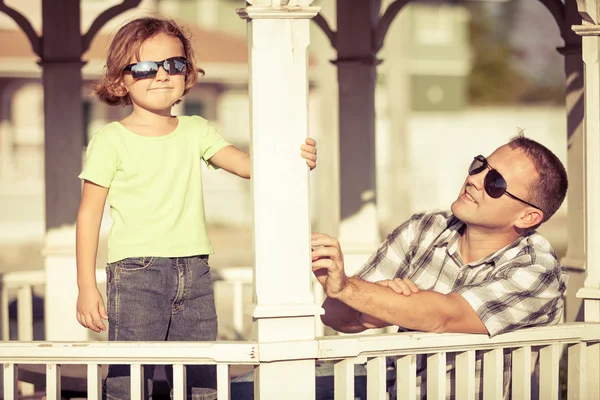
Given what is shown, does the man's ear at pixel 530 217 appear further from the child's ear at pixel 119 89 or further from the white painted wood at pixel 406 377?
the child's ear at pixel 119 89

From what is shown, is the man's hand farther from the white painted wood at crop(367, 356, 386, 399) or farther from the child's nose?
the child's nose

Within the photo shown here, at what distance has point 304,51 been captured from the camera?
4289 mm

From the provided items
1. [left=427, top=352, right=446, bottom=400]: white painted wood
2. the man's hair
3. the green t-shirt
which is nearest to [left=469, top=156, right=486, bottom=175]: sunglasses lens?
the man's hair

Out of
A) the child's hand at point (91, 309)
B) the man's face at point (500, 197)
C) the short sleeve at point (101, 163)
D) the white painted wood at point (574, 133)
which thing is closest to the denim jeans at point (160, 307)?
the child's hand at point (91, 309)

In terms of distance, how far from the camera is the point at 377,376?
4523 millimetres

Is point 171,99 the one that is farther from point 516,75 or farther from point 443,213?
point 516,75

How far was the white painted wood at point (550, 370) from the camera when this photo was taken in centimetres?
487

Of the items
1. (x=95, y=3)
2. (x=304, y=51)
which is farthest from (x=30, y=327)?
(x=95, y=3)

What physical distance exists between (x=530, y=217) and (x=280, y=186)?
1.24m

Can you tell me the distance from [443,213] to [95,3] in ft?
82.5

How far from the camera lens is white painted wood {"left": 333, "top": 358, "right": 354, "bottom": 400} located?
14.6 ft

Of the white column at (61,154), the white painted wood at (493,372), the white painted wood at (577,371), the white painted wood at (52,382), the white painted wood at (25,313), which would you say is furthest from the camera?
the white painted wood at (25,313)

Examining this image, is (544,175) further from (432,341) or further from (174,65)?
(174,65)

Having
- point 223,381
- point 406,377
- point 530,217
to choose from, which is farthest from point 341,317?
point 530,217
